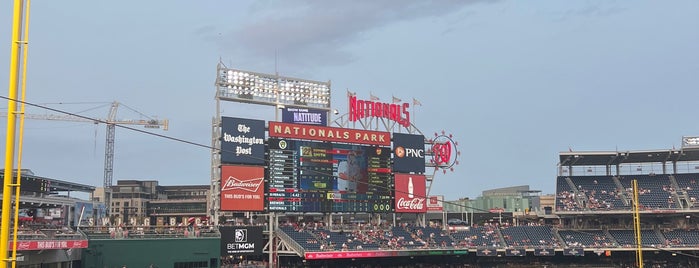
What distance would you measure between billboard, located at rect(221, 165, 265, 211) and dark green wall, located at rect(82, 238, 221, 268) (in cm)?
291

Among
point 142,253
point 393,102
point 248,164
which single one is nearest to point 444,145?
point 393,102

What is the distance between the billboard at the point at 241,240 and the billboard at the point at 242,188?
1484mm

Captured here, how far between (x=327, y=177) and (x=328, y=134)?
344cm

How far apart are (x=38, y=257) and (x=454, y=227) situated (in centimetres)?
3477

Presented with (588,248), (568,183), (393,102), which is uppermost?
(393,102)

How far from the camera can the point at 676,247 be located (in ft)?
164

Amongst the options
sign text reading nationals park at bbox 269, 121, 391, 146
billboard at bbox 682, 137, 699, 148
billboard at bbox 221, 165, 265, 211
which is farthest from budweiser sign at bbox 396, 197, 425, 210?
billboard at bbox 682, 137, 699, 148

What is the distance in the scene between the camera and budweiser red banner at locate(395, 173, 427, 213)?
50906 millimetres

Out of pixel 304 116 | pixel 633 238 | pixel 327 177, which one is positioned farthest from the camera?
pixel 633 238

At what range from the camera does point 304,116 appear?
48.2 metres

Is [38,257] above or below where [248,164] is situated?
below

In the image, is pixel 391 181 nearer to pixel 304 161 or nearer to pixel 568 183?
pixel 304 161

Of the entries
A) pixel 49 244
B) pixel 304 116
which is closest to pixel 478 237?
pixel 304 116

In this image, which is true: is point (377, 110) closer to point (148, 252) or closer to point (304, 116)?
point (304, 116)
